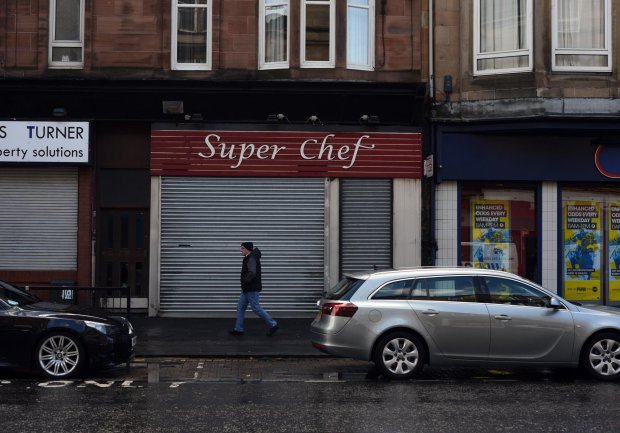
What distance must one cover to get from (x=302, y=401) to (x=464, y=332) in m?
2.77

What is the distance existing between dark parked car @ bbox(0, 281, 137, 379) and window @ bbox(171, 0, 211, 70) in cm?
847

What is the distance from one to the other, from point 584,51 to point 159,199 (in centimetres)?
958

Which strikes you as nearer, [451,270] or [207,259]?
[451,270]

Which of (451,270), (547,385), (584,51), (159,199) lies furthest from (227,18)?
(547,385)

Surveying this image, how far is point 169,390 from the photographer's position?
10.4 metres

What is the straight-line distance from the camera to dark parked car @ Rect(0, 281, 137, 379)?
1099 centimetres

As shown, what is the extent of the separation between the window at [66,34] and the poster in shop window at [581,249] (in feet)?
36.9

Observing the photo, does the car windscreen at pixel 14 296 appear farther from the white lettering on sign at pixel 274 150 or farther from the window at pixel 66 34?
the window at pixel 66 34

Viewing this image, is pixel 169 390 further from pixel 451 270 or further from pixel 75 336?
pixel 451 270

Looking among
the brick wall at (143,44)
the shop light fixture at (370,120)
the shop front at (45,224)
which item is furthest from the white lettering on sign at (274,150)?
the shop front at (45,224)

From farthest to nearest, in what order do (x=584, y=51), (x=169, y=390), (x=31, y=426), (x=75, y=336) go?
1. (x=584, y=51)
2. (x=75, y=336)
3. (x=169, y=390)
4. (x=31, y=426)

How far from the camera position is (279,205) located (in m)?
18.1

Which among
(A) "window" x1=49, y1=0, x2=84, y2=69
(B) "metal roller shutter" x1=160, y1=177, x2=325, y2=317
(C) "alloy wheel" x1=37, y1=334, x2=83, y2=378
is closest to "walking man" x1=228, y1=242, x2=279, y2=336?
(B) "metal roller shutter" x1=160, y1=177, x2=325, y2=317

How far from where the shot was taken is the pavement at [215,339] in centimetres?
1356
